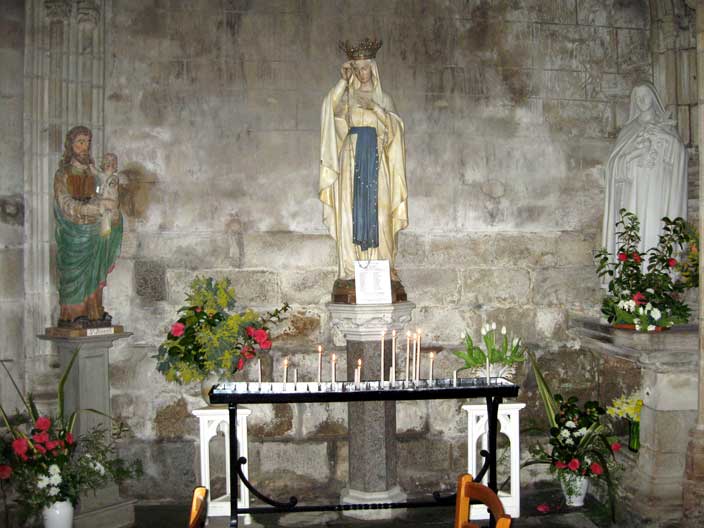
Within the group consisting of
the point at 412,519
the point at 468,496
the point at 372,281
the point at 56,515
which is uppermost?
the point at 372,281

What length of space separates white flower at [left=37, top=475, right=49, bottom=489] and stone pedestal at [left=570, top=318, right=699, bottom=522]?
160 inches

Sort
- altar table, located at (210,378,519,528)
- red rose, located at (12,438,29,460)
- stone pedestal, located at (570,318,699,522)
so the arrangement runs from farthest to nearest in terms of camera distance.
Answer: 1. stone pedestal, located at (570,318,699,522)
2. red rose, located at (12,438,29,460)
3. altar table, located at (210,378,519,528)

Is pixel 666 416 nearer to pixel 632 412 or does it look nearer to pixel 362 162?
pixel 632 412

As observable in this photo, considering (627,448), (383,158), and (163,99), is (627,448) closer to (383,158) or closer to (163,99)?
(383,158)

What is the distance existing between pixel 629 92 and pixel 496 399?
344 centimetres

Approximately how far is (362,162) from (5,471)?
3.20m

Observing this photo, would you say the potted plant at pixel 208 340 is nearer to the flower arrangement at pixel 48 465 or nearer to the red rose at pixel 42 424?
the flower arrangement at pixel 48 465

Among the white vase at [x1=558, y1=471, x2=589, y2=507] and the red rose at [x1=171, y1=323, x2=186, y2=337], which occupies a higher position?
the red rose at [x1=171, y1=323, x2=186, y2=337]

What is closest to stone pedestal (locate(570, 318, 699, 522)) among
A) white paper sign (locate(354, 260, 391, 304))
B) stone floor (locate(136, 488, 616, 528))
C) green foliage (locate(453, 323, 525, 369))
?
stone floor (locate(136, 488, 616, 528))

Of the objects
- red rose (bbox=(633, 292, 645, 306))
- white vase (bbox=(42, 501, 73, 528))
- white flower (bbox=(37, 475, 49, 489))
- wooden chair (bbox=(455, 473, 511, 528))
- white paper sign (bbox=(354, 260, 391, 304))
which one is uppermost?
white paper sign (bbox=(354, 260, 391, 304))

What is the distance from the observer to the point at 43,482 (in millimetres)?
4332

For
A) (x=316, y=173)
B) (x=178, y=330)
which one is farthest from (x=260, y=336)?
(x=316, y=173)

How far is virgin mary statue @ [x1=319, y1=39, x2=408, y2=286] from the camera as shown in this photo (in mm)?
4988

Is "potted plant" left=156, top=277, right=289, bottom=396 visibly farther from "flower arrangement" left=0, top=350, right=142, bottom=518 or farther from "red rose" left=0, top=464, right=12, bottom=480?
"red rose" left=0, top=464, right=12, bottom=480
